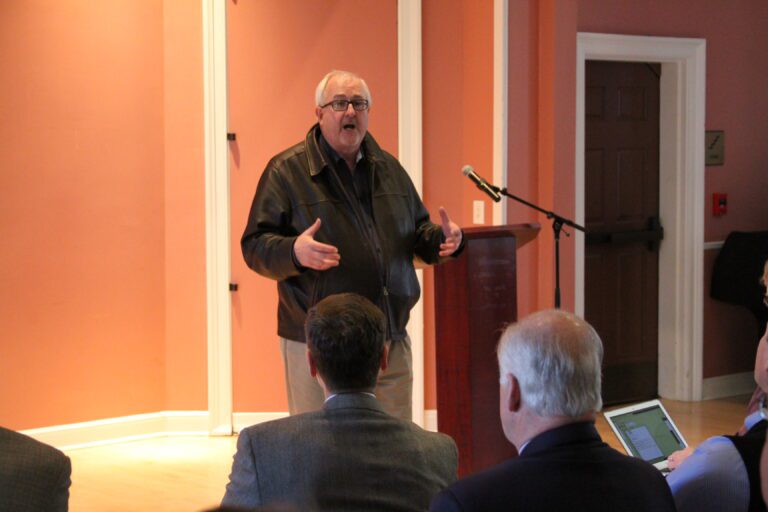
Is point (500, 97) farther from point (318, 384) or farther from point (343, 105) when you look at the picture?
point (318, 384)

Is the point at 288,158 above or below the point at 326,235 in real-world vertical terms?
above

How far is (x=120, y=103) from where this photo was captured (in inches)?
198

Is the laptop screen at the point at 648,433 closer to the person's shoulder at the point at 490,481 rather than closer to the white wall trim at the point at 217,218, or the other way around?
the person's shoulder at the point at 490,481

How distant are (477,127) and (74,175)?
1.96m

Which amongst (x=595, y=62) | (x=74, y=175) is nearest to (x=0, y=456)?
(x=74, y=175)

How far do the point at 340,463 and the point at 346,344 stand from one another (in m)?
0.24

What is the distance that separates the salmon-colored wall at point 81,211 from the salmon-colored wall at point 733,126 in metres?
3.12

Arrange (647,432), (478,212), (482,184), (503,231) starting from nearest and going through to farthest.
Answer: (647,432), (503,231), (482,184), (478,212)

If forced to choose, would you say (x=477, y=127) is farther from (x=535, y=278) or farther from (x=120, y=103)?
(x=120, y=103)

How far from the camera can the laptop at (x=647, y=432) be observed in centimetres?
273

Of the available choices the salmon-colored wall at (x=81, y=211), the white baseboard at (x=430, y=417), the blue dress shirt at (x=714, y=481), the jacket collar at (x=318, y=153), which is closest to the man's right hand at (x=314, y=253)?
the jacket collar at (x=318, y=153)

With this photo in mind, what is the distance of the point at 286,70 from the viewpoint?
5133mm

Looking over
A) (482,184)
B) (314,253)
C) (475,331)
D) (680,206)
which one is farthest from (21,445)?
(680,206)

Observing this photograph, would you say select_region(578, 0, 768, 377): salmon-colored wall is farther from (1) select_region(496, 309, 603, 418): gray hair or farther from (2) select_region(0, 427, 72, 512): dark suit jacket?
(2) select_region(0, 427, 72, 512): dark suit jacket
